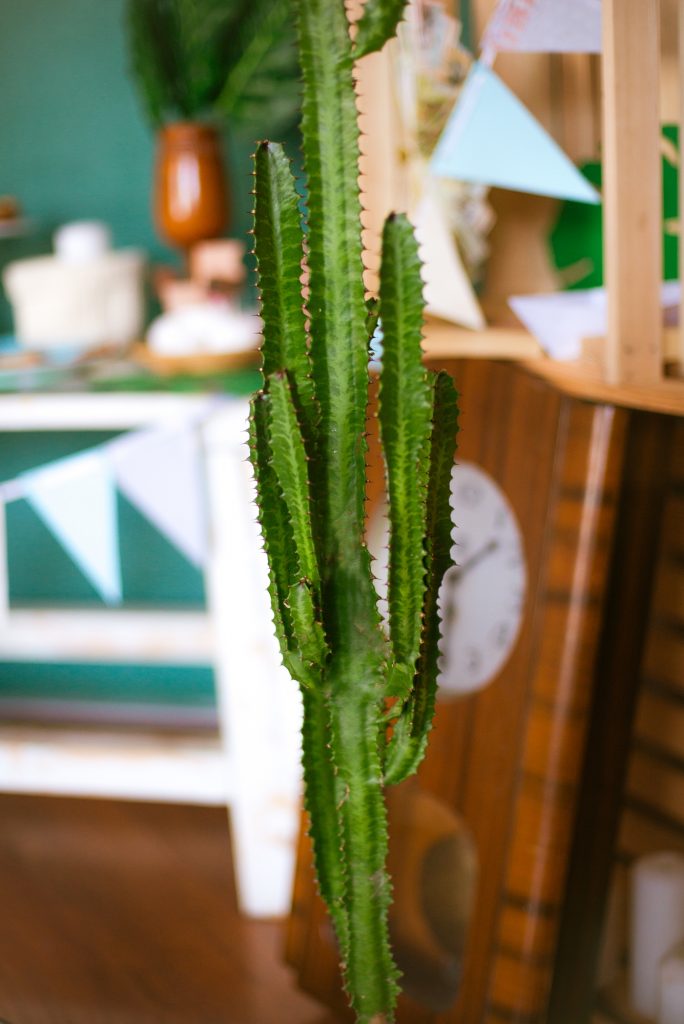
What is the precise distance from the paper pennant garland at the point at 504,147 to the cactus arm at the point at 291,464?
526mm

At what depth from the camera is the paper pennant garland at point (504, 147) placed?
115 centimetres

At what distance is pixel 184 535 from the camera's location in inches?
59.8

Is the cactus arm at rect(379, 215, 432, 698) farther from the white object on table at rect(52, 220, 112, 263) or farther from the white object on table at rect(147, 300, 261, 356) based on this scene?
the white object on table at rect(52, 220, 112, 263)

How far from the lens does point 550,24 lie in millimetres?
1089

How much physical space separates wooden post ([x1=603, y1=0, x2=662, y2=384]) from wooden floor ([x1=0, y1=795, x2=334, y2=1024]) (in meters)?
0.93

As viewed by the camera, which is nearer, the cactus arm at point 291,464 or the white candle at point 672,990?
the cactus arm at point 291,464

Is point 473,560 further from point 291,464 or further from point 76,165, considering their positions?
point 76,165

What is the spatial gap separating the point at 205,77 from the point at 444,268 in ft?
2.49

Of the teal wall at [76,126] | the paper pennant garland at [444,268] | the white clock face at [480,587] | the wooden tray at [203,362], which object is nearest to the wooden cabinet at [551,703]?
the white clock face at [480,587]

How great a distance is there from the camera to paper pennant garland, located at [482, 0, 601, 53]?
3.55 ft

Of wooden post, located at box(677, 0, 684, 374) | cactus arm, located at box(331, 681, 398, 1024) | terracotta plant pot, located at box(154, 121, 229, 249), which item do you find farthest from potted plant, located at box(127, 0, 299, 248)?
cactus arm, located at box(331, 681, 398, 1024)

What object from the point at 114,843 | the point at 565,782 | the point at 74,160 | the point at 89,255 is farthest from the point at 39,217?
the point at 565,782

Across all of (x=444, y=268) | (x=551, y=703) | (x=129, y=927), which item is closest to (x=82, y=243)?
(x=444, y=268)

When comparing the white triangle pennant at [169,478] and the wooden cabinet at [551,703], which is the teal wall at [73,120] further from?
the wooden cabinet at [551,703]
